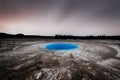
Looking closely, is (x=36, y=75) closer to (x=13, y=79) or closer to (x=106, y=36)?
(x=13, y=79)

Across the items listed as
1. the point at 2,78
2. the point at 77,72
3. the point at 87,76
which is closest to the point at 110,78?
the point at 87,76

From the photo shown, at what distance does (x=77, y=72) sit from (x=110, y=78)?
45.7 inches

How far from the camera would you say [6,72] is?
3400mm

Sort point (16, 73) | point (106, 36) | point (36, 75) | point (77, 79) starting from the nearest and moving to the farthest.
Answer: point (77, 79), point (36, 75), point (16, 73), point (106, 36)

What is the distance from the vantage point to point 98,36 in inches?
942

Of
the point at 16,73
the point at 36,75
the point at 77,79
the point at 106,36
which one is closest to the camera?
the point at 77,79

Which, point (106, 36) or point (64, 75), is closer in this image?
point (64, 75)

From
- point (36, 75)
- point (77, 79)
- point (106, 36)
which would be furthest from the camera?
point (106, 36)

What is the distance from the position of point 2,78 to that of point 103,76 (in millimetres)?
3681

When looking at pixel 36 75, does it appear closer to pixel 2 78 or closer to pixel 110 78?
pixel 2 78

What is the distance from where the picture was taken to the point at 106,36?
23.9 m

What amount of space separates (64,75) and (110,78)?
64.3 inches

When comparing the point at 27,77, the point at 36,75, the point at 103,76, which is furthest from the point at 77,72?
the point at 27,77

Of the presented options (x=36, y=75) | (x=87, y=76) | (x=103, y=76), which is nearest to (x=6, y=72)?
(x=36, y=75)
